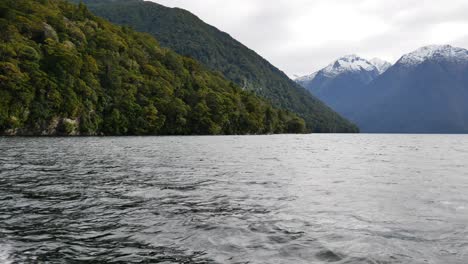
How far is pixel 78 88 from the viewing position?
137 meters

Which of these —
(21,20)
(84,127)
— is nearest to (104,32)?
(21,20)

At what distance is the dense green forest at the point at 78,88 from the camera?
11619cm

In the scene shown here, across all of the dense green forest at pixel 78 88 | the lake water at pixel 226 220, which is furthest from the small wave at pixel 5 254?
the dense green forest at pixel 78 88

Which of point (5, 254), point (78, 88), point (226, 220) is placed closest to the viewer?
point (5, 254)

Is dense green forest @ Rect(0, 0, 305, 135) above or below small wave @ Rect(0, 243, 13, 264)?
above

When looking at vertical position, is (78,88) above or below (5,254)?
above

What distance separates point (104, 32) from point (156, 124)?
70.3 m

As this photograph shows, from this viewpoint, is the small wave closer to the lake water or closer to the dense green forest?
the lake water

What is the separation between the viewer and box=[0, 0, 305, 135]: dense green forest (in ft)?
381

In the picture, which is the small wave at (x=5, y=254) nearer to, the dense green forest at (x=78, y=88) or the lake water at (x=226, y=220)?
the lake water at (x=226, y=220)

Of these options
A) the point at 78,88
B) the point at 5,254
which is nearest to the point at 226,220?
the point at 5,254

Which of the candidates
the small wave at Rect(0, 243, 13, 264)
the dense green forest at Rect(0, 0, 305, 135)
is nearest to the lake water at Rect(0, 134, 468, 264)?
the small wave at Rect(0, 243, 13, 264)

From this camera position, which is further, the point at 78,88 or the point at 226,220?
the point at 78,88

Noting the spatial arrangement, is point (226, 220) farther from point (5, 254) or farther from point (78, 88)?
point (78, 88)
